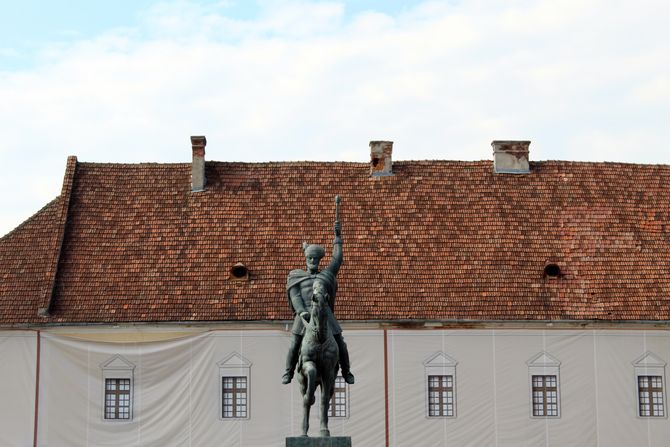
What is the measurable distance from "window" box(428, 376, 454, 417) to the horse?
668 inches

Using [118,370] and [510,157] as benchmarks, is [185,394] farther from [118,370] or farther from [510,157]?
[510,157]

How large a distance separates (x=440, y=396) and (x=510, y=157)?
872 cm

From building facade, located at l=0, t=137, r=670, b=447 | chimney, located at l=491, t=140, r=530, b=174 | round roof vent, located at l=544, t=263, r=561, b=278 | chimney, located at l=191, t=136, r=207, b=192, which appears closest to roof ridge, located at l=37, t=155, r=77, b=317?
building facade, located at l=0, t=137, r=670, b=447

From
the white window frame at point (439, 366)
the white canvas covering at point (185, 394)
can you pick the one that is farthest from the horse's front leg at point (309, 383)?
the white window frame at point (439, 366)

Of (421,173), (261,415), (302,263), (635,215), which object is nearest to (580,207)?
(635,215)

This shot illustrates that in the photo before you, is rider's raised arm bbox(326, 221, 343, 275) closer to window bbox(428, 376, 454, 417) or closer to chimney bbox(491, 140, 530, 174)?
window bbox(428, 376, 454, 417)

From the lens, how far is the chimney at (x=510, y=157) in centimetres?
4341

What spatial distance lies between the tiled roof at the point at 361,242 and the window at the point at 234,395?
1.86m

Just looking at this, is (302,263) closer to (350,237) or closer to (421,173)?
(350,237)

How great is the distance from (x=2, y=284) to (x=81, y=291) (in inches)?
97.0

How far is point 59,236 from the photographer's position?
4053 centimetres

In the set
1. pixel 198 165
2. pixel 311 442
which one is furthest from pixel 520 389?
pixel 311 442

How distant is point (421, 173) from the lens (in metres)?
43.2

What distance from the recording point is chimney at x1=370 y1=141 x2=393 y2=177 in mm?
43062
